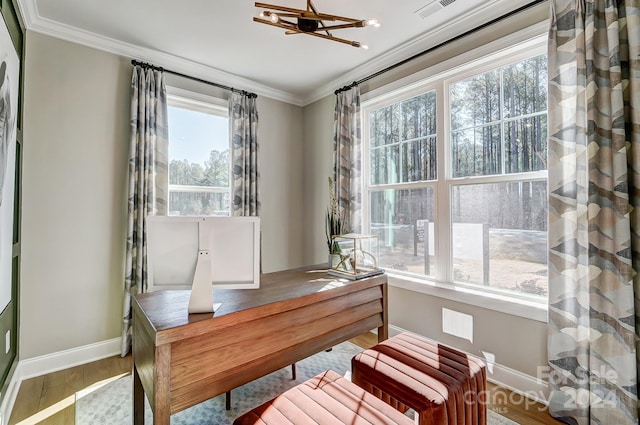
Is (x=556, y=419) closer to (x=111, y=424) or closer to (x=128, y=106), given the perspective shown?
(x=111, y=424)

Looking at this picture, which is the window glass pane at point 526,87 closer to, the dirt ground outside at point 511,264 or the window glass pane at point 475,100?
the window glass pane at point 475,100

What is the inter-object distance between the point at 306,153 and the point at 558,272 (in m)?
3.04

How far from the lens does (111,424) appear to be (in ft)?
5.99

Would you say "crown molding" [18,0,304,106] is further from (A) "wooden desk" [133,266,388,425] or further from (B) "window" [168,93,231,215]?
(A) "wooden desk" [133,266,388,425]

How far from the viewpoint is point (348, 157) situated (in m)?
3.35

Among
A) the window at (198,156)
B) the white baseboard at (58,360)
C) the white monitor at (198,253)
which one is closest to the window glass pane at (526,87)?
the white monitor at (198,253)

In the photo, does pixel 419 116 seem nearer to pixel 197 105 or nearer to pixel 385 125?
pixel 385 125

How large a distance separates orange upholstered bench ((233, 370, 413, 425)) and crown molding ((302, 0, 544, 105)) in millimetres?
2679

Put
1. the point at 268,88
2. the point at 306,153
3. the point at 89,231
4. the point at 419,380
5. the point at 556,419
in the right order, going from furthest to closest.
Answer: the point at 306,153
the point at 268,88
the point at 89,231
the point at 556,419
the point at 419,380

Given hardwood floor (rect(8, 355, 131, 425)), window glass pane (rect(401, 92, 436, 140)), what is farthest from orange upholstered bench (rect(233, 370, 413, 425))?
window glass pane (rect(401, 92, 436, 140))

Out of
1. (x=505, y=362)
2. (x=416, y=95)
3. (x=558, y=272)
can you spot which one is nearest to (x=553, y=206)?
(x=558, y=272)

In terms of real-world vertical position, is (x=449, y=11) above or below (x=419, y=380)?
above

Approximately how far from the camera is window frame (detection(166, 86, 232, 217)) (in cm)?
314

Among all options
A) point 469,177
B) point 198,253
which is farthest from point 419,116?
point 198,253
